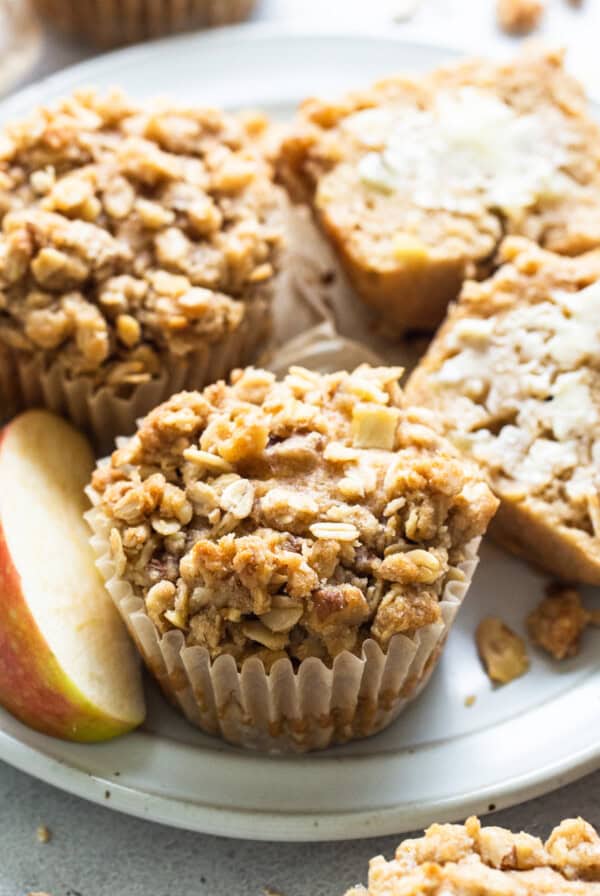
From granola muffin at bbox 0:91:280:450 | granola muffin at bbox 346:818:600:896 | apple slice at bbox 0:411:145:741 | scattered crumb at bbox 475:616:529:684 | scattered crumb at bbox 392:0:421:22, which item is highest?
granola muffin at bbox 0:91:280:450

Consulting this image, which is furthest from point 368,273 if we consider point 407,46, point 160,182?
point 407,46

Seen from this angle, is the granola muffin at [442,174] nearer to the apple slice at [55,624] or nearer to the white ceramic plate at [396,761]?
the white ceramic plate at [396,761]

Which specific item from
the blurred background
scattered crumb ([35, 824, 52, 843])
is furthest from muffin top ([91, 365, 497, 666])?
the blurred background

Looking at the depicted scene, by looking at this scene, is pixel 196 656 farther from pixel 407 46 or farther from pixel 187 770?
pixel 407 46

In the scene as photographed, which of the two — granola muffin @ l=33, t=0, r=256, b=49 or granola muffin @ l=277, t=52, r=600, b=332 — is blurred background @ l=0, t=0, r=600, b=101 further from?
granola muffin @ l=277, t=52, r=600, b=332

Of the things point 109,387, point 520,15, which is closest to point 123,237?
point 109,387

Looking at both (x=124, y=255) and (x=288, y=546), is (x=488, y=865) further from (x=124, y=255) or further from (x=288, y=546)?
(x=124, y=255)

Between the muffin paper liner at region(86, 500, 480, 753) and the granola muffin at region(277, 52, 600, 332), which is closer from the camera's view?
the muffin paper liner at region(86, 500, 480, 753)
